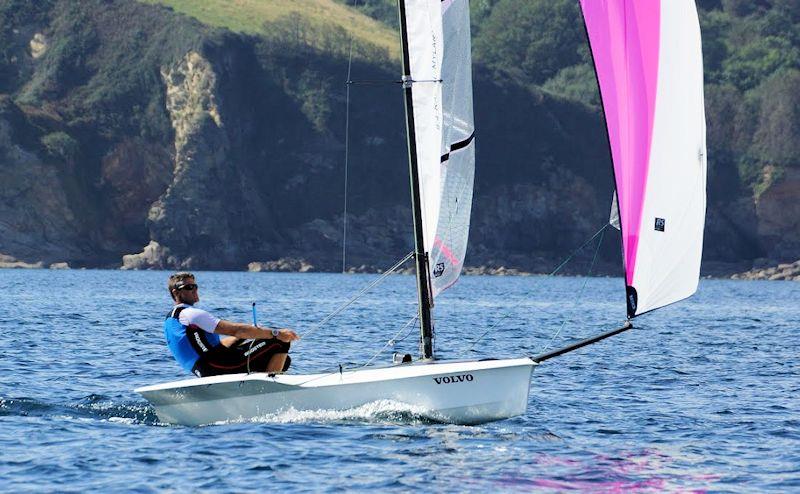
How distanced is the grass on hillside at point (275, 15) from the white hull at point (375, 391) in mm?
104555

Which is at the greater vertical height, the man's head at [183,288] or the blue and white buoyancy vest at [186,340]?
the man's head at [183,288]

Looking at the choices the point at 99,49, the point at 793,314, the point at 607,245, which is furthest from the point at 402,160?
the point at 793,314

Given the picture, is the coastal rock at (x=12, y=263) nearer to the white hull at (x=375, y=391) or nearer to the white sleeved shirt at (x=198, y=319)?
the white hull at (x=375, y=391)

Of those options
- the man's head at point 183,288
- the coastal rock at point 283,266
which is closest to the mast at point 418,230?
the man's head at point 183,288

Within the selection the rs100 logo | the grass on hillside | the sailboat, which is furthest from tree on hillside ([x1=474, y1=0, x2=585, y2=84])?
the rs100 logo

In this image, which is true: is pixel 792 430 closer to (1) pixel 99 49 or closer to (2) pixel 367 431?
(2) pixel 367 431

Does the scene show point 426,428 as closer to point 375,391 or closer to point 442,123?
point 375,391

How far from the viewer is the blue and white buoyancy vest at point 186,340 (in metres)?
16.2

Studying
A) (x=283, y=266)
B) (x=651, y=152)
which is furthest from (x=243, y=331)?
(x=283, y=266)

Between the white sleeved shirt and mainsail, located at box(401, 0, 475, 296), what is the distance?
9.18 feet

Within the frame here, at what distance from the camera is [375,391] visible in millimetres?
15977

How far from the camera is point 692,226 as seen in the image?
1498cm

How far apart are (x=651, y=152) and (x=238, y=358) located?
5497 millimetres

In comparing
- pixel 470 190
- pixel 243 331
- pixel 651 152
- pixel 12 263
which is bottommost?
pixel 243 331
